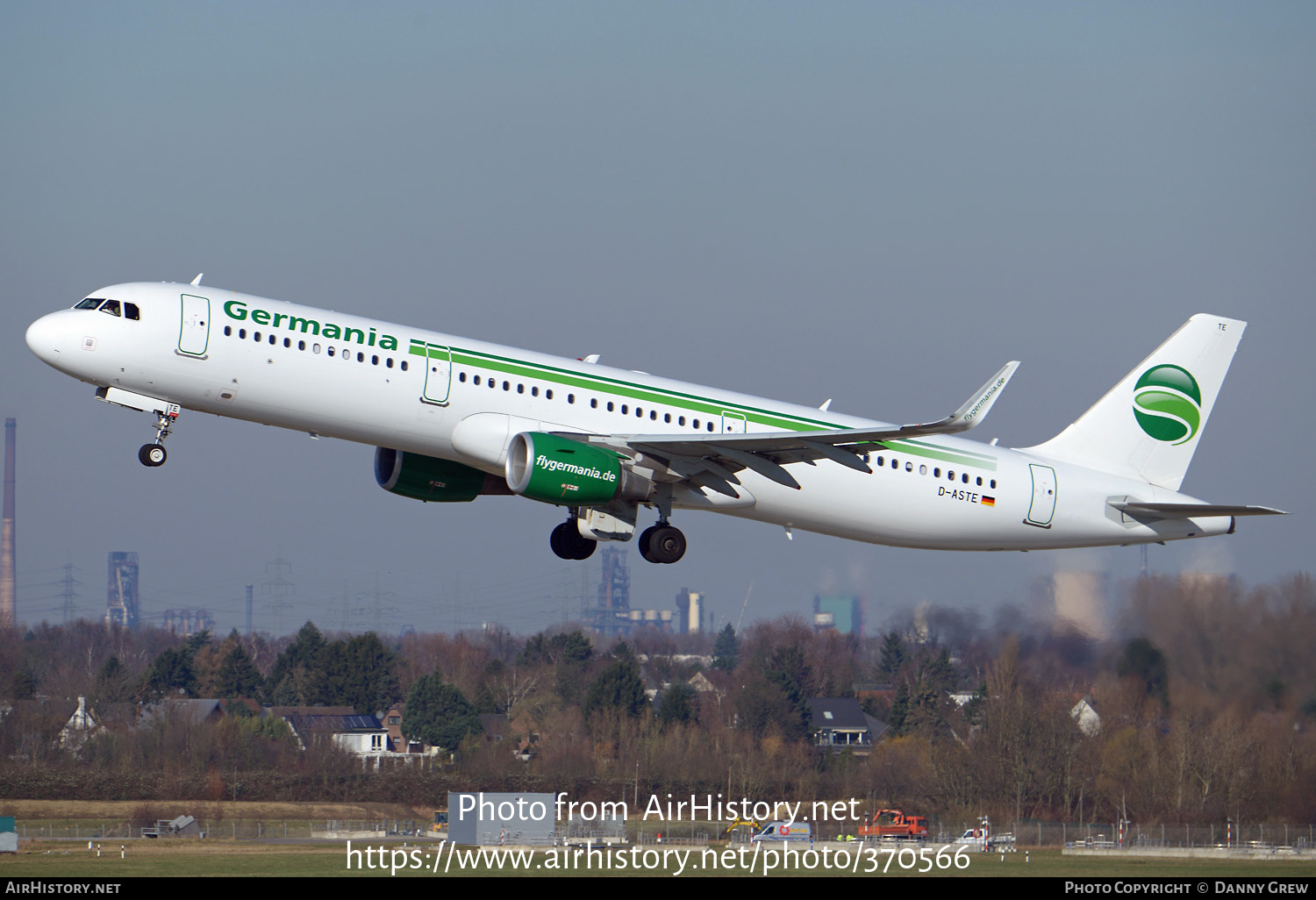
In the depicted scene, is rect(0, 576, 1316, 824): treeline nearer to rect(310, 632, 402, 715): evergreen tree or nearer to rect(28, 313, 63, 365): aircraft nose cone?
rect(310, 632, 402, 715): evergreen tree

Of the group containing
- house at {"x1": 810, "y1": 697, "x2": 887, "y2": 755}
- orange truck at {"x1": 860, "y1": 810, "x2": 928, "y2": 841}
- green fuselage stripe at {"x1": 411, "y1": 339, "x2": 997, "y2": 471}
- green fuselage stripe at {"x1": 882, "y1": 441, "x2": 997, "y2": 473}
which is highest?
green fuselage stripe at {"x1": 411, "y1": 339, "x2": 997, "y2": 471}

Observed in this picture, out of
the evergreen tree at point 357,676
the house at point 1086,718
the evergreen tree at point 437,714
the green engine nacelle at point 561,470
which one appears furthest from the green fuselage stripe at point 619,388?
the evergreen tree at point 357,676

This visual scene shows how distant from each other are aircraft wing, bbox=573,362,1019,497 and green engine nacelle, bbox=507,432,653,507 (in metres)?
0.78

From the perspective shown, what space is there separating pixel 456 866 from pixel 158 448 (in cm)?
1337

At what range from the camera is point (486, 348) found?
31750 millimetres

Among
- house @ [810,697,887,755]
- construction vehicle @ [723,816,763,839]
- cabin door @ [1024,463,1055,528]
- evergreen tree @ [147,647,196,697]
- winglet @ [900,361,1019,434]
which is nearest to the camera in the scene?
winglet @ [900,361,1019,434]

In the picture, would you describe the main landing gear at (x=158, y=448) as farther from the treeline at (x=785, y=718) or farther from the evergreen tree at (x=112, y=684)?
Answer: the evergreen tree at (x=112, y=684)

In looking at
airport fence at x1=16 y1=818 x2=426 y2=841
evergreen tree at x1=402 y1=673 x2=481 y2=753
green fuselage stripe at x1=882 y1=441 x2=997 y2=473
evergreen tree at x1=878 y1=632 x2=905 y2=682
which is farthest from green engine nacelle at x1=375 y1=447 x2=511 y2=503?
evergreen tree at x1=402 y1=673 x2=481 y2=753

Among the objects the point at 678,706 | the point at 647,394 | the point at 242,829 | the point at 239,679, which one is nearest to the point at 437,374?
the point at 647,394

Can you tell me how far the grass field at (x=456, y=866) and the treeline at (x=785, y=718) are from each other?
3.77 meters

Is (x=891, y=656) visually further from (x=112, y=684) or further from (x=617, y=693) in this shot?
(x=112, y=684)

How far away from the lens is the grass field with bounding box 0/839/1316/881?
36.0 m

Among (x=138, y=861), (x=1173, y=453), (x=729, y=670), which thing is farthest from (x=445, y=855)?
(x=729, y=670)

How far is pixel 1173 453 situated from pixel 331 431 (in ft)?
67.9
